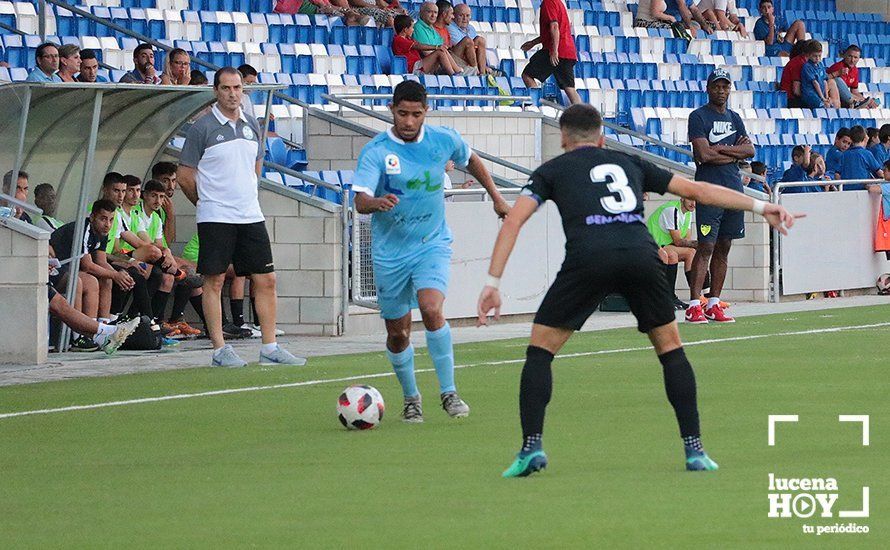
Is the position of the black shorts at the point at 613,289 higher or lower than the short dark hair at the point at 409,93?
lower

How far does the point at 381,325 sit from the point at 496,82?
8.05 m

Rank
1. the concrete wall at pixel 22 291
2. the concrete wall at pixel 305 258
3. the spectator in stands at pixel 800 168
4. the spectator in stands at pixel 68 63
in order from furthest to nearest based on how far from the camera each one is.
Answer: the spectator in stands at pixel 800 168
the spectator in stands at pixel 68 63
the concrete wall at pixel 305 258
the concrete wall at pixel 22 291

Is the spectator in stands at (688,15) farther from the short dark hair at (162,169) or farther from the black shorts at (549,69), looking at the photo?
the short dark hair at (162,169)

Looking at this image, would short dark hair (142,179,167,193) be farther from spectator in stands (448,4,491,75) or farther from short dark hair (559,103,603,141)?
spectator in stands (448,4,491,75)

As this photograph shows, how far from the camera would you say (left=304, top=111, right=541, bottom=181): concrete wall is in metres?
20.6

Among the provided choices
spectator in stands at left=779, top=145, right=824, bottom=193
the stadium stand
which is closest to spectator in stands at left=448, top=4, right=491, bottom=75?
the stadium stand

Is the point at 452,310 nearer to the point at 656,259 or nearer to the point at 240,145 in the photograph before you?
the point at 240,145

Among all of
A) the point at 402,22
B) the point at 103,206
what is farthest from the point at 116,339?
the point at 402,22

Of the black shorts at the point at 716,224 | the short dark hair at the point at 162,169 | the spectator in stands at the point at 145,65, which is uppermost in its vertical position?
the spectator in stands at the point at 145,65

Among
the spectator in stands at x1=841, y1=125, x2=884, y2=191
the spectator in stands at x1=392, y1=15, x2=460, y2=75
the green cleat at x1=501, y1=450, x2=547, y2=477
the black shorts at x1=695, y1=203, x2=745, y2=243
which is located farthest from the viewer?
the spectator in stands at x1=392, y1=15, x2=460, y2=75

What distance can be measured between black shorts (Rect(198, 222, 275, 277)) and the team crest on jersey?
12.0ft

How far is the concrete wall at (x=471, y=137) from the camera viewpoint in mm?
20609

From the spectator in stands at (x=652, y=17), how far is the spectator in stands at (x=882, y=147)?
6.10 metres

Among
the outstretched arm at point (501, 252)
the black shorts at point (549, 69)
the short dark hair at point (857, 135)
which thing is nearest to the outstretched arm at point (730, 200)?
the outstretched arm at point (501, 252)
